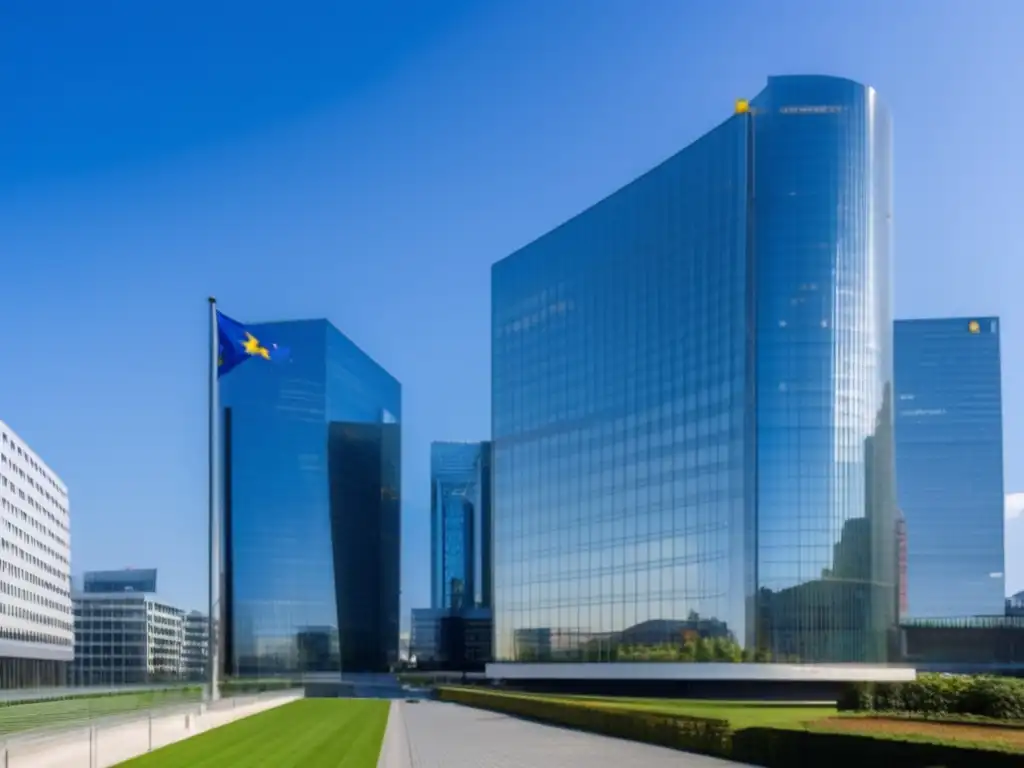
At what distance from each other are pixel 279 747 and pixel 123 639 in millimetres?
98732

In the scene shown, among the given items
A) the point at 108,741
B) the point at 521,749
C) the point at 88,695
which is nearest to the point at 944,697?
the point at 521,749

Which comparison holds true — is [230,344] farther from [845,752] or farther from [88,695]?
[845,752]

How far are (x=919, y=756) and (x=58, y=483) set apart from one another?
9062 cm

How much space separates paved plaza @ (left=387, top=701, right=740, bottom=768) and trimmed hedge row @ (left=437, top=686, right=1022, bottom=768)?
0.58m

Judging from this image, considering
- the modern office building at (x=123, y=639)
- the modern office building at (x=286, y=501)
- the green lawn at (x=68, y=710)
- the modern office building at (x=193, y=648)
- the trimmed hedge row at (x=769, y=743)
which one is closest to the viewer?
the trimmed hedge row at (x=769, y=743)

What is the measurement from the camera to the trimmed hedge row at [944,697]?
96.7 ft

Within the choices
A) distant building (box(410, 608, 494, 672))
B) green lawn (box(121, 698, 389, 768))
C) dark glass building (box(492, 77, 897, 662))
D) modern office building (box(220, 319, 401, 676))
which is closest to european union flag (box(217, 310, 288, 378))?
green lawn (box(121, 698, 389, 768))

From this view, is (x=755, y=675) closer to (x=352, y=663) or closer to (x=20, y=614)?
(x=20, y=614)

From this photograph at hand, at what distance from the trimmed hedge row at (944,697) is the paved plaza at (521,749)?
622 cm

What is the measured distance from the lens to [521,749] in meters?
35.8

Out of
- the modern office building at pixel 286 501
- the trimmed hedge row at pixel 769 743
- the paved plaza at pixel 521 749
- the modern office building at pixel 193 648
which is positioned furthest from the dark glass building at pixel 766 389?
the modern office building at pixel 286 501

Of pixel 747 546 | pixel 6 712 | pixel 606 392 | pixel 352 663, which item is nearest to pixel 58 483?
pixel 606 392

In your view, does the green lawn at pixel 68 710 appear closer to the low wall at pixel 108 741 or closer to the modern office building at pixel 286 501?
the low wall at pixel 108 741

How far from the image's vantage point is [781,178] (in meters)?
88.1
